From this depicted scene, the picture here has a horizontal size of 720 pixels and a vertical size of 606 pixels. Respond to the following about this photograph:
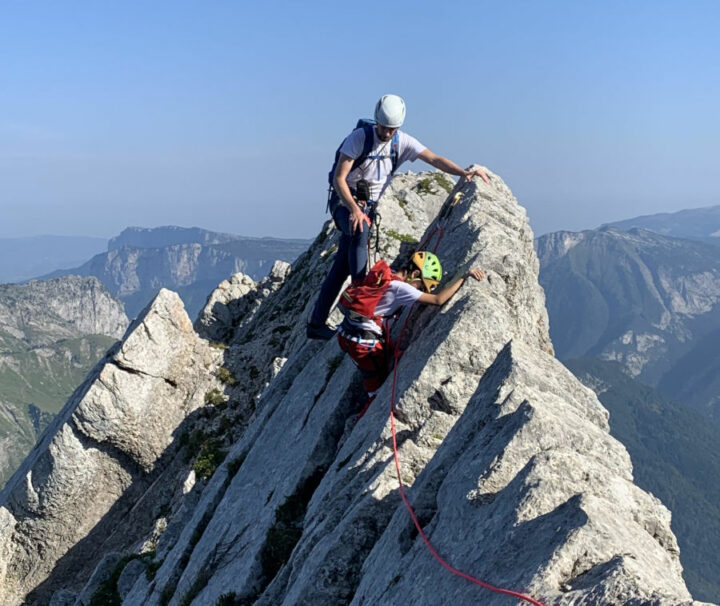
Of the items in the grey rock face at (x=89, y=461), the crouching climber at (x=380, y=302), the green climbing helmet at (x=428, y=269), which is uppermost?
the green climbing helmet at (x=428, y=269)

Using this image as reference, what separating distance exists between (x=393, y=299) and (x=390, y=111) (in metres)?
4.89

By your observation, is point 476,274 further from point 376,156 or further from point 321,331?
point 321,331

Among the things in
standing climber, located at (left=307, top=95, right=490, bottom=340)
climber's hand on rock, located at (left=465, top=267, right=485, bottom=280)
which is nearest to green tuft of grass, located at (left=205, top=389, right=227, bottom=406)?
standing climber, located at (left=307, top=95, right=490, bottom=340)

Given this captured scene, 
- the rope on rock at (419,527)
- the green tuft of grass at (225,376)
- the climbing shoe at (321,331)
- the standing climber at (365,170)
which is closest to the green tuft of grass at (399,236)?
the climbing shoe at (321,331)

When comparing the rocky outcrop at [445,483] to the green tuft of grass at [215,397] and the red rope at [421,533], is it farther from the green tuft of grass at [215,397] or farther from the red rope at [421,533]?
the green tuft of grass at [215,397]

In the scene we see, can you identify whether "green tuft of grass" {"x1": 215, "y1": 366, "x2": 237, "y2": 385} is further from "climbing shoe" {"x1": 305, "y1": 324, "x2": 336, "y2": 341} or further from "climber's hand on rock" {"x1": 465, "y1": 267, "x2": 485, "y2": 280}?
"climber's hand on rock" {"x1": 465, "y1": 267, "x2": 485, "y2": 280}

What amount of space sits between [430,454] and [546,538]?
18.9 feet

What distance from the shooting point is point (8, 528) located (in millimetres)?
32500

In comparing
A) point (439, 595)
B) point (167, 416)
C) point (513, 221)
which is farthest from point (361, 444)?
point (167, 416)

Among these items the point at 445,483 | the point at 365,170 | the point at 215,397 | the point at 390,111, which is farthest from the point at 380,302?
the point at 215,397

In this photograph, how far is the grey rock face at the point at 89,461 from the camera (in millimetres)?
32156

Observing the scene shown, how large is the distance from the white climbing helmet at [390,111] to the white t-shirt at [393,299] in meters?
4.16

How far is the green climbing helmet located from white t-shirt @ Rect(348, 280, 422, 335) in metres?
1.48

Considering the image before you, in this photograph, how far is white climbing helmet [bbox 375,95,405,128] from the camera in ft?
53.1
